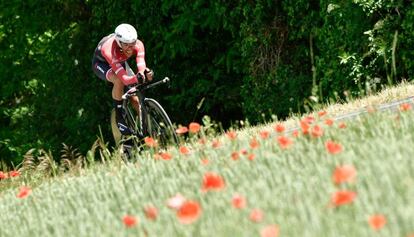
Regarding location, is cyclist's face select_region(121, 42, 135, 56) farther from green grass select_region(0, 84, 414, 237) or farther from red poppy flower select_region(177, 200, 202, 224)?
red poppy flower select_region(177, 200, 202, 224)

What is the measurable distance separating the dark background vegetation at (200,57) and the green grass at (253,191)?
108 inches

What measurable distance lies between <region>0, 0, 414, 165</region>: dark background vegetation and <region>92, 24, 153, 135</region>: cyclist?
1.35m

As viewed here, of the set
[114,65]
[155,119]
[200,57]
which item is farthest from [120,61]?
[200,57]

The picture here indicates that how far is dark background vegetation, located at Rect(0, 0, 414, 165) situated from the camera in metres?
11.3

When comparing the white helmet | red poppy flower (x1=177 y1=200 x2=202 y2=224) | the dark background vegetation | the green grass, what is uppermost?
the white helmet

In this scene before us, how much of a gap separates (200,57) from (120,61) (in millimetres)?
6028

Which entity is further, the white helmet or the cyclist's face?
the cyclist's face

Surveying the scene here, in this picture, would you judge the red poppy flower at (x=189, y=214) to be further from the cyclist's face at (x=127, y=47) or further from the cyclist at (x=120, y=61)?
the cyclist's face at (x=127, y=47)

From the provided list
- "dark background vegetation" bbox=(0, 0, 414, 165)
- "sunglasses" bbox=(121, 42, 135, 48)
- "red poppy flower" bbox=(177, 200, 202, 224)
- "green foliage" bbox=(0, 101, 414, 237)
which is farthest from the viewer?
"dark background vegetation" bbox=(0, 0, 414, 165)

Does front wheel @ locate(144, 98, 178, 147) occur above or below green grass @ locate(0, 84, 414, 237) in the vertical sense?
below

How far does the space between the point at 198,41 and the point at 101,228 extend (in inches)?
437

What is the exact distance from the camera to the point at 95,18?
17.1 m

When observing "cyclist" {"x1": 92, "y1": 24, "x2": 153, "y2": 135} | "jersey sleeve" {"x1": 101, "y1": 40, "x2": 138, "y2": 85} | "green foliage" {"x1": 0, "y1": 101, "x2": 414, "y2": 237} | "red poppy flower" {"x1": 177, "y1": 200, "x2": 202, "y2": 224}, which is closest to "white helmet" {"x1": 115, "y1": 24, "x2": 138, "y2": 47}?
"cyclist" {"x1": 92, "y1": 24, "x2": 153, "y2": 135}

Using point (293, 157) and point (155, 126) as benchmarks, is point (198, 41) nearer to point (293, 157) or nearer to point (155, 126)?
point (155, 126)
